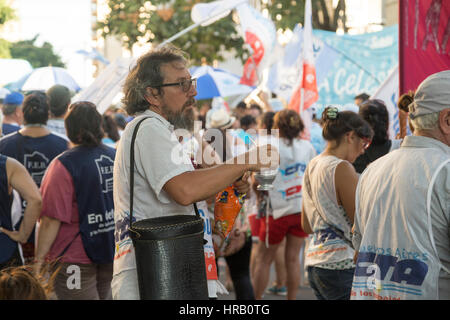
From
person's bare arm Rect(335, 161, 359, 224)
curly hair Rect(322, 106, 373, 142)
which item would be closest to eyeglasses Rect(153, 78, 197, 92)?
person's bare arm Rect(335, 161, 359, 224)

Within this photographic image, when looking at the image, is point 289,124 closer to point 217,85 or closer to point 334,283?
point 334,283

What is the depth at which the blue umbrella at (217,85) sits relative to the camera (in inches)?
456

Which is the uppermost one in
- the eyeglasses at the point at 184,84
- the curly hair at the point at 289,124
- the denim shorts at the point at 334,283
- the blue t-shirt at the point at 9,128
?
the eyeglasses at the point at 184,84

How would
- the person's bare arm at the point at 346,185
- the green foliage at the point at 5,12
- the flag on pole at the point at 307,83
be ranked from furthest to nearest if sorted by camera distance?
the green foliage at the point at 5,12 → the flag on pole at the point at 307,83 → the person's bare arm at the point at 346,185

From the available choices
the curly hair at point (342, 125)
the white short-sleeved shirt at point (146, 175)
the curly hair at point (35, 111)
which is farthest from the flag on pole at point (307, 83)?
the white short-sleeved shirt at point (146, 175)

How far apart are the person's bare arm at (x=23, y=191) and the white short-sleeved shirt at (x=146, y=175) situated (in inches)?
77.8

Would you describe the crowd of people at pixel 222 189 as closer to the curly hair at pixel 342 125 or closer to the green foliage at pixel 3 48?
the curly hair at pixel 342 125

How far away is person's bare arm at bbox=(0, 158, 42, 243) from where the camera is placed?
4.86 m

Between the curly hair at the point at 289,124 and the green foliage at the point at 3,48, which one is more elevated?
the green foliage at the point at 3,48

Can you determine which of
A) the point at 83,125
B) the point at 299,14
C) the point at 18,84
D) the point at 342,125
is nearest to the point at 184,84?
the point at 342,125

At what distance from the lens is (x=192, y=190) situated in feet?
9.62

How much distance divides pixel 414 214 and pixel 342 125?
187 cm

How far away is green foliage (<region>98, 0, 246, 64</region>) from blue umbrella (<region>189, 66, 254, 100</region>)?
11929 mm
